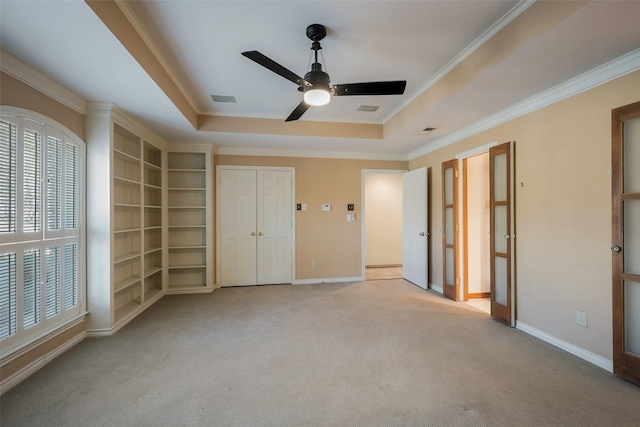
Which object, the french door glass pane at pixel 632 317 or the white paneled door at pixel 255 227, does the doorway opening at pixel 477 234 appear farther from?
the white paneled door at pixel 255 227

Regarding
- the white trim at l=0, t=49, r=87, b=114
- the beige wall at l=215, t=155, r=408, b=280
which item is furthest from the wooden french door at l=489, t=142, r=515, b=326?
the white trim at l=0, t=49, r=87, b=114

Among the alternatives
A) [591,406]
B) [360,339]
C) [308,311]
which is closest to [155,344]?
[308,311]

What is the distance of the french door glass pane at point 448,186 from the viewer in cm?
432

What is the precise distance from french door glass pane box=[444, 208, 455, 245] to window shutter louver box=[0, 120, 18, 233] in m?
4.92

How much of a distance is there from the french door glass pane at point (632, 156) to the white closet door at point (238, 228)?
458 centimetres

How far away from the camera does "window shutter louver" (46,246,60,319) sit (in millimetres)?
2482

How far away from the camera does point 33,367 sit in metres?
2.29

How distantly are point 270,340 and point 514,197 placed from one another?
10.3 ft

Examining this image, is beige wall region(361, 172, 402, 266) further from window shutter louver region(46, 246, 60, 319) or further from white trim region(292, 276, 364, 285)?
window shutter louver region(46, 246, 60, 319)

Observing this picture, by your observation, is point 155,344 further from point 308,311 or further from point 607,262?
point 607,262

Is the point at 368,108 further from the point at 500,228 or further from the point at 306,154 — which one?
the point at 500,228

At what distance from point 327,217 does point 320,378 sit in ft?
10.8

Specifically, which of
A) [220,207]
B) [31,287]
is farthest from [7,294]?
[220,207]

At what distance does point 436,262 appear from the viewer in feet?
15.6
